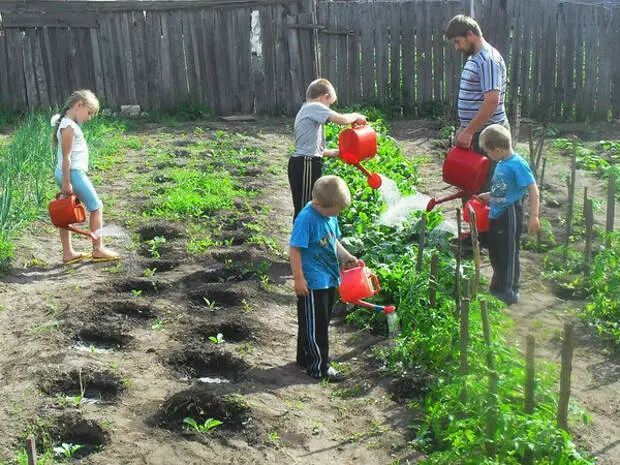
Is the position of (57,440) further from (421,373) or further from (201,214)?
(201,214)

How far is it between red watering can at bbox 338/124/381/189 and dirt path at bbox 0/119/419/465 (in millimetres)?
945

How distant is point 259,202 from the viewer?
8500mm

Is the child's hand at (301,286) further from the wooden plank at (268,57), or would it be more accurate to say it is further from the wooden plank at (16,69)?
the wooden plank at (16,69)

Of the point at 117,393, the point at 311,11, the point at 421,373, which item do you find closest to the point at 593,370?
the point at 421,373

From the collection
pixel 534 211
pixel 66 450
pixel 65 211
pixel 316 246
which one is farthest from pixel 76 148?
pixel 534 211

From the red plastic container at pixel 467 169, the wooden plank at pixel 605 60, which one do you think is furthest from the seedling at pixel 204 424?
the wooden plank at pixel 605 60

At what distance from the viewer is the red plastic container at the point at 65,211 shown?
261 inches

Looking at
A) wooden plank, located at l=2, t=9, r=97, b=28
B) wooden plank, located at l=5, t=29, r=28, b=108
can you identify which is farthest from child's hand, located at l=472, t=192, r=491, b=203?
wooden plank, located at l=5, t=29, r=28, b=108

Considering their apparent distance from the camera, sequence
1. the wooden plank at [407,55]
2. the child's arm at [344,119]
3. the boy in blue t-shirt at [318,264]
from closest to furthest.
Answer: the boy in blue t-shirt at [318,264]
the child's arm at [344,119]
the wooden plank at [407,55]

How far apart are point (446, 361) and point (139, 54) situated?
9746 mm

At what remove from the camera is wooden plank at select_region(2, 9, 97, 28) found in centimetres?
1309

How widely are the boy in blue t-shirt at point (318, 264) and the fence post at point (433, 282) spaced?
544 millimetres

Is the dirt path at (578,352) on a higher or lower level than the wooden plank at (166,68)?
lower

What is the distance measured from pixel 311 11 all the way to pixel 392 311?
8.58 metres
